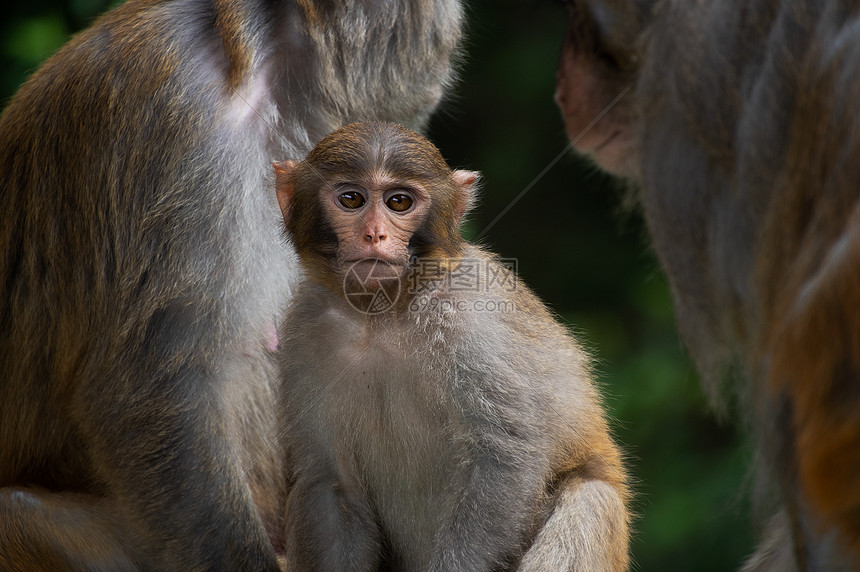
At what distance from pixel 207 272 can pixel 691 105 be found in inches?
58.3

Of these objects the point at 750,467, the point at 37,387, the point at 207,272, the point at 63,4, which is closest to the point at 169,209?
the point at 207,272

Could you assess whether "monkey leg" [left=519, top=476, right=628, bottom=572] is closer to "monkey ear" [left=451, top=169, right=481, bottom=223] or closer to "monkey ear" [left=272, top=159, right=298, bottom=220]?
"monkey ear" [left=451, top=169, right=481, bottom=223]

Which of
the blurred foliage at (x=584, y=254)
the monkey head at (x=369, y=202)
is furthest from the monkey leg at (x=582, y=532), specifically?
the blurred foliage at (x=584, y=254)

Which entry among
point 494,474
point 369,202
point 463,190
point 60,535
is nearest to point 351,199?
point 369,202

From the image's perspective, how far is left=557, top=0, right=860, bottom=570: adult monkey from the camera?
2143 millimetres

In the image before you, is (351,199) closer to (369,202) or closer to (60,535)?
(369,202)

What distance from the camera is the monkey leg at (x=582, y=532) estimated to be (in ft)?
9.08

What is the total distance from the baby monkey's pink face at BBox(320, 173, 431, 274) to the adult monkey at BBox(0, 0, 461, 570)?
454 millimetres

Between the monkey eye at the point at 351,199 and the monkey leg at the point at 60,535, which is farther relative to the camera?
the monkey leg at the point at 60,535

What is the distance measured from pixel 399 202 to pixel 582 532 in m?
1.01

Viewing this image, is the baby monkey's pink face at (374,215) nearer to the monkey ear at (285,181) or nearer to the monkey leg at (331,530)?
the monkey ear at (285,181)

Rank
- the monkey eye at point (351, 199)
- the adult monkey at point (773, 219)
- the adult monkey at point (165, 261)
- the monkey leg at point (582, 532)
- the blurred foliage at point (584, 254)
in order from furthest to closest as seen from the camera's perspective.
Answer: the blurred foliage at point (584, 254)
the adult monkey at point (165, 261)
the monkey eye at point (351, 199)
the monkey leg at point (582, 532)
the adult monkey at point (773, 219)

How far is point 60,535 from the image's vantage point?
3297 mm

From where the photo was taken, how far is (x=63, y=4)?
18.1 feet
